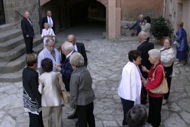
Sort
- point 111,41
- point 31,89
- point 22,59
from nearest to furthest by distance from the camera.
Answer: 1. point 31,89
2. point 22,59
3. point 111,41

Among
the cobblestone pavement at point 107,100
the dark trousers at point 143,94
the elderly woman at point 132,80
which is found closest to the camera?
the elderly woman at point 132,80

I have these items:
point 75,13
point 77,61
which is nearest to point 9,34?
point 77,61

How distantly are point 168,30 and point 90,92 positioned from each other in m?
8.68

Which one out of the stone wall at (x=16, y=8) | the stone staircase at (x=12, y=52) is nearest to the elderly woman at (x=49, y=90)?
the stone staircase at (x=12, y=52)

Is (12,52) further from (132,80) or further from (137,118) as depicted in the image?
(137,118)

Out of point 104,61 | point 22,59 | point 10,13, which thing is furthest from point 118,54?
point 10,13

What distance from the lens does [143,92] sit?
6.51 meters

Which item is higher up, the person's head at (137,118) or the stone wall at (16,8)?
the stone wall at (16,8)

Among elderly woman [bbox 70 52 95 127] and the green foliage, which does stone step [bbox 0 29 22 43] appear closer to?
the green foliage

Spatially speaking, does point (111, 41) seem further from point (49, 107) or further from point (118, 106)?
point (49, 107)

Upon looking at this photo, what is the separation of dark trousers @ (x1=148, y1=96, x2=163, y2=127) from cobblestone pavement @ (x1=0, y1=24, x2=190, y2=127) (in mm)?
304

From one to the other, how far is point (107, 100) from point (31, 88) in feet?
8.83

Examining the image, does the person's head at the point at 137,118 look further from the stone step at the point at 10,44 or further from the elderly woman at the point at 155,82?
the stone step at the point at 10,44

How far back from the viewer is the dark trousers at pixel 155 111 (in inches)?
214
